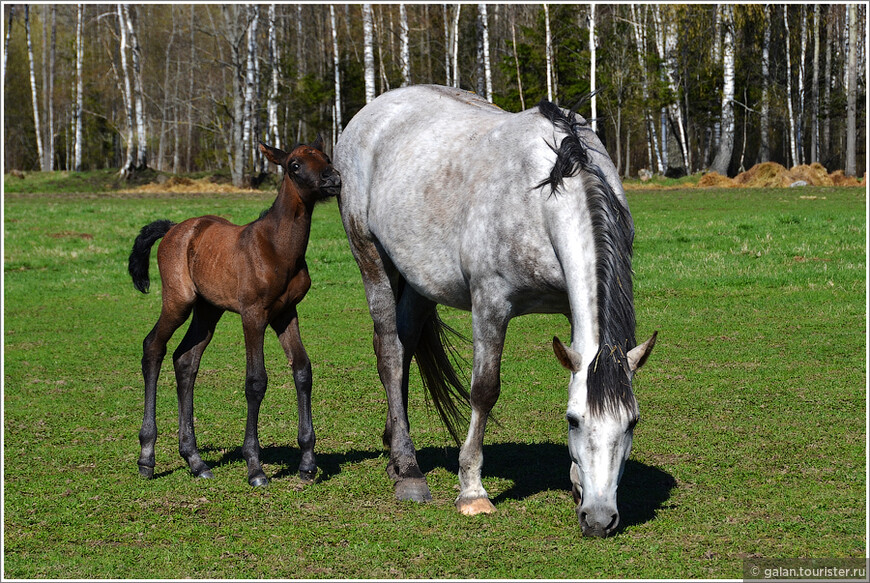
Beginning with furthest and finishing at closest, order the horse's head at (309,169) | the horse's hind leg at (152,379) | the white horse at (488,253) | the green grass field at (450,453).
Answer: the horse's hind leg at (152,379) → the horse's head at (309,169) → the green grass field at (450,453) → the white horse at (488,253)

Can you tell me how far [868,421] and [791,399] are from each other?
1087mm

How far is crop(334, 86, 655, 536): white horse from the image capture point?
4488mm

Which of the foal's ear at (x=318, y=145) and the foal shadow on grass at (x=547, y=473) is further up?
the foal's ear at (x=318, y=145)

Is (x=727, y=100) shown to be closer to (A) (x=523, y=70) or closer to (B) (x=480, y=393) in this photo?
(A) (x=523, y=70)

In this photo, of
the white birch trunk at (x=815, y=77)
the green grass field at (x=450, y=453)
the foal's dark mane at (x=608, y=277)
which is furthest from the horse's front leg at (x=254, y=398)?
the white birch trunk at (x=815, y=77)

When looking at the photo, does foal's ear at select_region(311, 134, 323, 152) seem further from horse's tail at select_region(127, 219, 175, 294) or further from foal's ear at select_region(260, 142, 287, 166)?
horse's tail at select_region(127, 219, 175, 294)

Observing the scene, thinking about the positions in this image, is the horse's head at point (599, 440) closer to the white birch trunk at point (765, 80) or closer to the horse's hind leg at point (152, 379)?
the horse's hind leg at point (152, 379)

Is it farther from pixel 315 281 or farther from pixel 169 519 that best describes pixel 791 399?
pixel 315 281

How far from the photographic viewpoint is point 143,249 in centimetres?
654

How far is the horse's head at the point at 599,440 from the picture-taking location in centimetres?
437

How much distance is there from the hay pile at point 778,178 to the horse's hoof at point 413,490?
2495 centimetres

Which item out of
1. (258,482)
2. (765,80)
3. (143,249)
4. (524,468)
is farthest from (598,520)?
(765,80)

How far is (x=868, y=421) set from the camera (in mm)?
6883

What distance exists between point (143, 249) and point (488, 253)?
2.75 m
